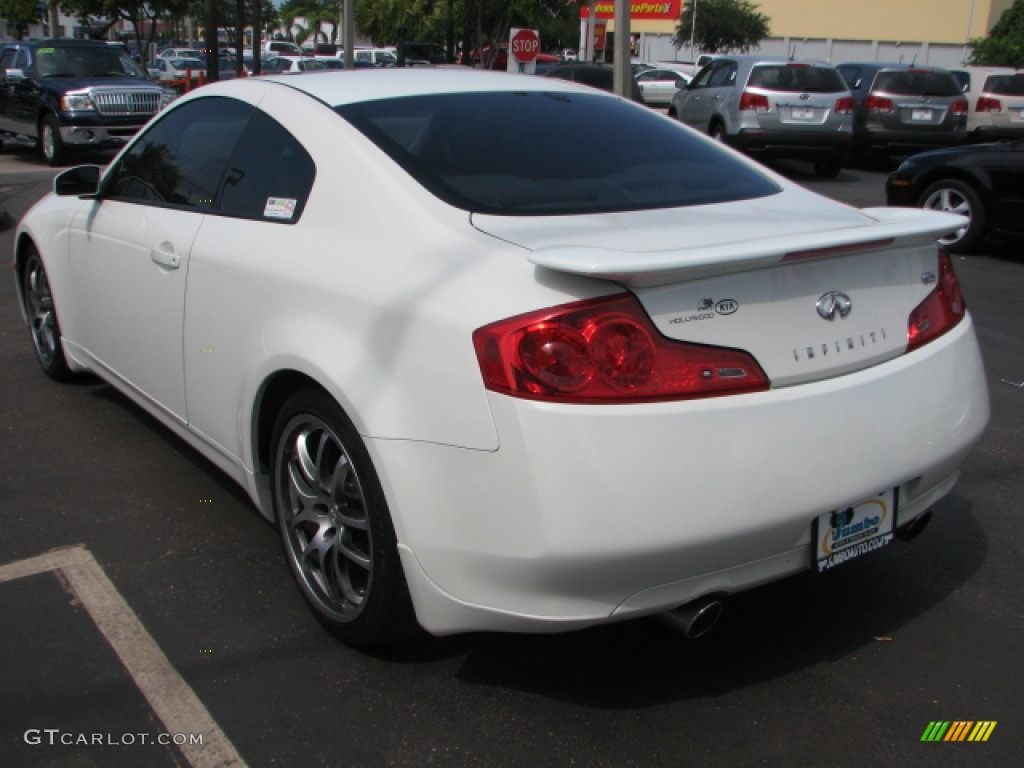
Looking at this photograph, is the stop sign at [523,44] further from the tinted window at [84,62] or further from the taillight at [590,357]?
the taillight at [590,357]

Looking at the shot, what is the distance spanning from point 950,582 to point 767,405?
1452 mm

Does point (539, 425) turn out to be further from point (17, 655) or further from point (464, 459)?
point (17, 655)

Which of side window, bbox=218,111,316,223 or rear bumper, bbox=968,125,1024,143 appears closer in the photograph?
side window, bbox=218,111,316,223

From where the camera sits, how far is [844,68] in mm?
19438

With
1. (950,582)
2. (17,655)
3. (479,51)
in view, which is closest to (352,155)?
(17,655)

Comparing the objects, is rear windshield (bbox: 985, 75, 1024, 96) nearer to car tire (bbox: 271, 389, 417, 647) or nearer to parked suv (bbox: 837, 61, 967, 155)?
parked suv (bbox: 837, 61, 967, 155)

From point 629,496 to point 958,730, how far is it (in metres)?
1.15

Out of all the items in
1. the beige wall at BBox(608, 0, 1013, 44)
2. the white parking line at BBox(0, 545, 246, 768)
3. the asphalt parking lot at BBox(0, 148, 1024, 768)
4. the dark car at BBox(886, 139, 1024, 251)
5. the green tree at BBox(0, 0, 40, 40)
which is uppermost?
the beige wall at BBox(608, 0, 1013, 44)

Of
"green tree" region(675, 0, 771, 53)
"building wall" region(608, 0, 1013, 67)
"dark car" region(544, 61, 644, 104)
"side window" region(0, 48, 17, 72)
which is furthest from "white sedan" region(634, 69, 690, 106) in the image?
"building wall" region(608, 0, 1013, 67)

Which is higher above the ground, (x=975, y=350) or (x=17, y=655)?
(x=975, y=350)

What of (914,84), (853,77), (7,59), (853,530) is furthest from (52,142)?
(853,530)

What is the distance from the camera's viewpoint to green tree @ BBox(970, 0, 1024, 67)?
33.5m

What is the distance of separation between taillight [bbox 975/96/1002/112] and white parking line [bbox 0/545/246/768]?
61.2ft

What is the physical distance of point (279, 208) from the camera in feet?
11.1
